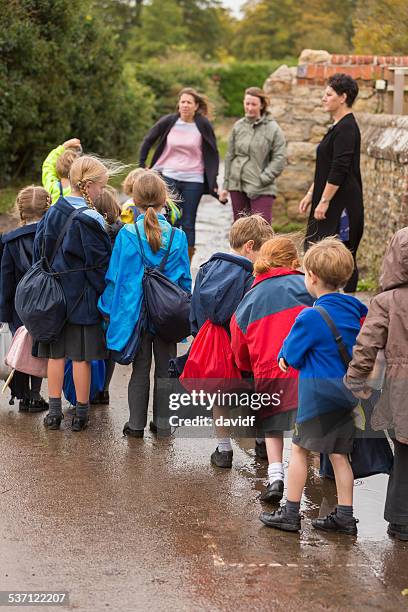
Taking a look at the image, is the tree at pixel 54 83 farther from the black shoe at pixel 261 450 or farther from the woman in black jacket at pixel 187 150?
the black shoe at pixel 261 450

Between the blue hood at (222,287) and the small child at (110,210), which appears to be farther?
the small child at (110,210)

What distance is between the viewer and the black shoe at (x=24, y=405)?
674 cm

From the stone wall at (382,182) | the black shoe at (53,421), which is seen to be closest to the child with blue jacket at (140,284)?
the black shoe at (53,421)

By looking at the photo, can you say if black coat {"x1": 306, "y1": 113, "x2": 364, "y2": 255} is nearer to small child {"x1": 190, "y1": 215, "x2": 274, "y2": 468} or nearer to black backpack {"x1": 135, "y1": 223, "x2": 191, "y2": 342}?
black backpack {"x1": 135, "y1": 223, "x2": 191, "y2": 342}

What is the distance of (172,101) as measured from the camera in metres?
30.3

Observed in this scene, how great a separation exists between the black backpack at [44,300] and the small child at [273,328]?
1.25m

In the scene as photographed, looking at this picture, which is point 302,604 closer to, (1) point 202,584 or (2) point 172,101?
(1) point 202,584

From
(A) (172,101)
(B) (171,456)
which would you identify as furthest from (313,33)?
(B) (171,456)

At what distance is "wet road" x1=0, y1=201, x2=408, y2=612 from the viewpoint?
4.16 m

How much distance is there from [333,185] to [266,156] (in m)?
1.90

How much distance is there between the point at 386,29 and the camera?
17531 millimetres

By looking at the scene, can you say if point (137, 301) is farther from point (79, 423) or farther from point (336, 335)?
point (336, 335)

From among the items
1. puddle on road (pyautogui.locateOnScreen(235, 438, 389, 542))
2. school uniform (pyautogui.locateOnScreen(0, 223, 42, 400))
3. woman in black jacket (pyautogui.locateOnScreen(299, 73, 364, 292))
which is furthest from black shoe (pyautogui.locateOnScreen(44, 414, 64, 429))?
woman in black jacket (pyautogui.locateOnScreen(299, 73, 364, 292))

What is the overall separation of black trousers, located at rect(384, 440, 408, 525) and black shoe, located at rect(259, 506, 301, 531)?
1.41ft
